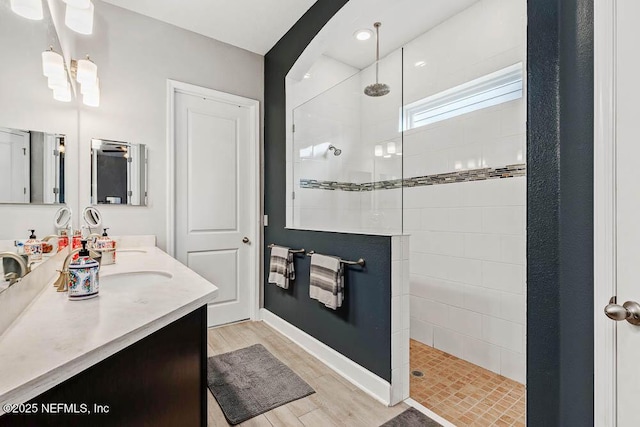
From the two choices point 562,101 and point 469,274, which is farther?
point 469,274

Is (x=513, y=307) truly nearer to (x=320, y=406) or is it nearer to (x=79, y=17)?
(x=320, y=406)

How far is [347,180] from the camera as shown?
248 centimetres

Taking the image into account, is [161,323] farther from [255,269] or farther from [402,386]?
[255,269]

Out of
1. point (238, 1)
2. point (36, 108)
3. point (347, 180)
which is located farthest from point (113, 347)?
point (238, 1)

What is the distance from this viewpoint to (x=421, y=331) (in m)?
2.71

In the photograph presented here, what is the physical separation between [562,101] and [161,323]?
54.3 inches

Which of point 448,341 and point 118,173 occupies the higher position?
point 118,173

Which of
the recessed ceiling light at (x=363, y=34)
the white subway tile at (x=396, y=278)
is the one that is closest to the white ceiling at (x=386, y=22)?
the recessed ceiling light at (x=363, y=34)

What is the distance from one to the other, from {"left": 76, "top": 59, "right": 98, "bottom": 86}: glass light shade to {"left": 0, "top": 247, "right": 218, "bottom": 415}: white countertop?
5.39ft

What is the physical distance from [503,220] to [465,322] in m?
0.85

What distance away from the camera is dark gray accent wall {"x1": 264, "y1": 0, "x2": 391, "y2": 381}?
6.04 feet
